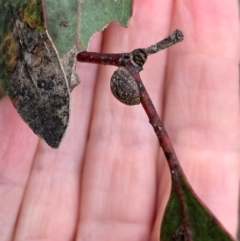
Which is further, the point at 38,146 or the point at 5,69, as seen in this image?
the point at 38,146

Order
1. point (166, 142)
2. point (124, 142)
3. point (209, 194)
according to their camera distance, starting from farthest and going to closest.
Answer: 1. point (124, 142)
2. point (209, 194)
3. point (166, 142)

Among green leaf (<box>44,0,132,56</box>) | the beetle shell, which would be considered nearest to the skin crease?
green leaf (<box>44,0,132,56</box>)

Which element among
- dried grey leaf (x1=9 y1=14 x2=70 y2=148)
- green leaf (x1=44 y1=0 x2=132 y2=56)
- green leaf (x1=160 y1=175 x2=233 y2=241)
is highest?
green leaf (x1=44 y1=0 x2=132 y2=56)

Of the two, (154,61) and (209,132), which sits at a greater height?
(154,61)

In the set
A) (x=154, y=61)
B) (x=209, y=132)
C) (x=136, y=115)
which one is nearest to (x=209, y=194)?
(x=209, y=132)

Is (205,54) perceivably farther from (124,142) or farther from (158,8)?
(124,142)

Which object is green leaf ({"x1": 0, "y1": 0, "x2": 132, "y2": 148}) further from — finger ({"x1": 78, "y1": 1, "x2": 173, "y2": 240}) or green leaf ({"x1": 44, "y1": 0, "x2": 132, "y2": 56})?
finger ({"x1": 78, "y1": 1, "x2": 173, "y2": 240})

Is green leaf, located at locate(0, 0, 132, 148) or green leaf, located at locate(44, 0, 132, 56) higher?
green leaf, located at locate(44, 0, 132, 56)
